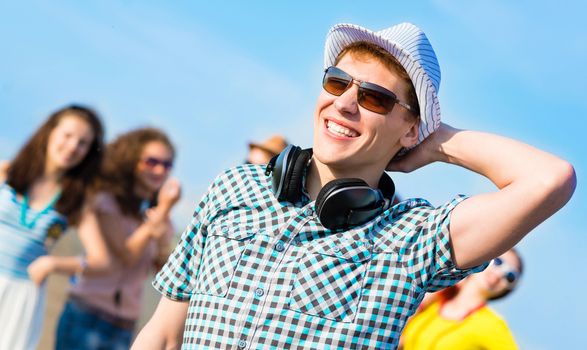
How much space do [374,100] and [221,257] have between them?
63 centimetres

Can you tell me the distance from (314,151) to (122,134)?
4.92m

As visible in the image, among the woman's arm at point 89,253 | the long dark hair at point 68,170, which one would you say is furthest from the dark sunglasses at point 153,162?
the woman's arm at point 89,253

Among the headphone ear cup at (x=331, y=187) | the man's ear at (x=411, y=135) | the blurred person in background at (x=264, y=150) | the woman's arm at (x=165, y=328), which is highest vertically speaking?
the blurred person in background at (x=264, y=150)

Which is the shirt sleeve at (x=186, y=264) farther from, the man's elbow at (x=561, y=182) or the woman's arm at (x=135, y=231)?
the woman's arm at (x=135, y=231)

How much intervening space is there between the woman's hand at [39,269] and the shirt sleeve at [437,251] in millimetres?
3966

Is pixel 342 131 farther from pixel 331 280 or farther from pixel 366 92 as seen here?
pixel 331 280

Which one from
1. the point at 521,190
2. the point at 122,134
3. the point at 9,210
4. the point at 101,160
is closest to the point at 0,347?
the point at 9,210

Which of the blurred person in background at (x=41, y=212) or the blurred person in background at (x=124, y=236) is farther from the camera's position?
the blurred person in background at (x=124, y=236)

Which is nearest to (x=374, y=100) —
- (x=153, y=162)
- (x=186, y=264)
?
(x=186, y=264)

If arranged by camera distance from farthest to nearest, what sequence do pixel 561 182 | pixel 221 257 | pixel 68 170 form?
pixel 68 170 < pixel 221 257 < pixel 561 182

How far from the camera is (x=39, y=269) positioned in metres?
6.05

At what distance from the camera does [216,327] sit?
2.55m

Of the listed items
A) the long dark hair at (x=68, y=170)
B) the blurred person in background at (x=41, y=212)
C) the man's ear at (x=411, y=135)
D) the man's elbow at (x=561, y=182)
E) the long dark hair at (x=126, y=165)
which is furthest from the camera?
the long dark hair at (x=126, y=165)

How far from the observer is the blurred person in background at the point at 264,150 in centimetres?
727
